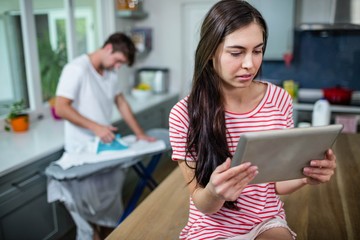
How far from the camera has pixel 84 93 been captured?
2.32 m

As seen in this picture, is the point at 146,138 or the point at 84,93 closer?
the point at 84,93

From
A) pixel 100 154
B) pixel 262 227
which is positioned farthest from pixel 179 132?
pixel 100 154

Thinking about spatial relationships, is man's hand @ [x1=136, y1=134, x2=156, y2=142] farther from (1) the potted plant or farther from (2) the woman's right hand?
(2) the woman's right hand

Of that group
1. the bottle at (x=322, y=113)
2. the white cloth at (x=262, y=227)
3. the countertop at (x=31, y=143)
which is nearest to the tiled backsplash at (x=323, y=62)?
the bottle at (x=322, y=113)

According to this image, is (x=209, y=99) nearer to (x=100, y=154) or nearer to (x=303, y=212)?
(x=303, y=212)

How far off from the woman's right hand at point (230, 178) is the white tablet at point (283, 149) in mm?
20

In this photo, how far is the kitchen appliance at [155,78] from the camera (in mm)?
4047

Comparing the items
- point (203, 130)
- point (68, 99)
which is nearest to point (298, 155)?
point (203, 130)

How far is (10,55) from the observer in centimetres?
267

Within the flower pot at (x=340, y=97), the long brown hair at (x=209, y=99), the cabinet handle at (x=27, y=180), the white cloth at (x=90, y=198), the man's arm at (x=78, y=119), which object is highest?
the long brown hair at (x=209, y=99)

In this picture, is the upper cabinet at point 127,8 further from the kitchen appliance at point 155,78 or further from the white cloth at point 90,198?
the white cloth at point 90,198

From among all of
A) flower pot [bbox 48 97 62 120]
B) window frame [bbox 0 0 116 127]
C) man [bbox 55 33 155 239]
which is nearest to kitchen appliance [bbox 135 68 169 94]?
window frame [bbox 0 0 116 127]

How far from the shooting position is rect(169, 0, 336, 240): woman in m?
0.92

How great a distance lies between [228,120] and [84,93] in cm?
154
